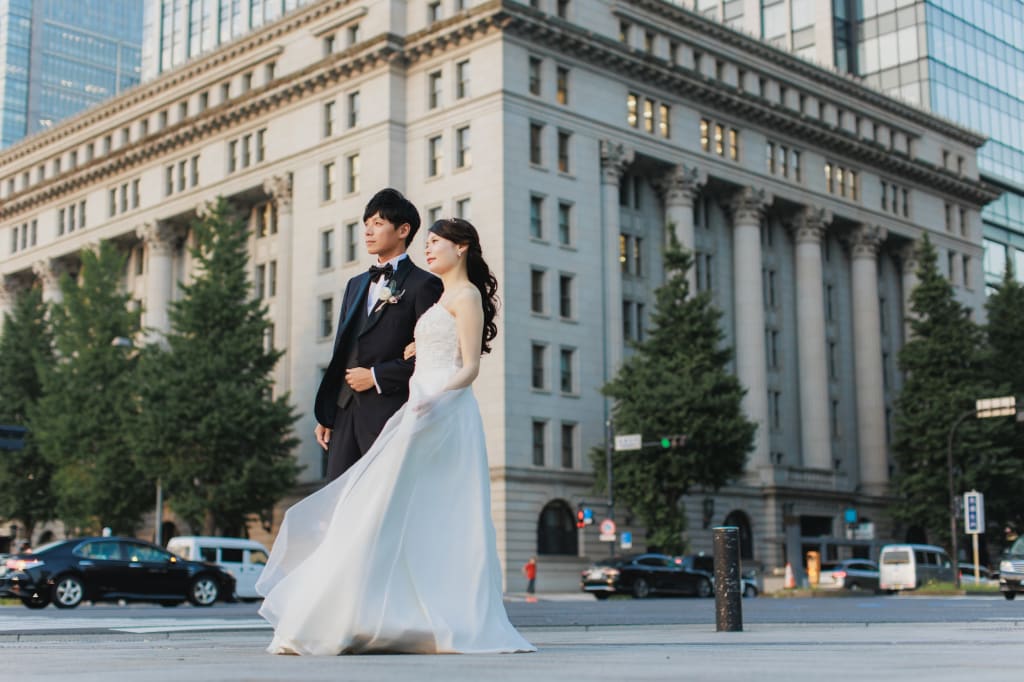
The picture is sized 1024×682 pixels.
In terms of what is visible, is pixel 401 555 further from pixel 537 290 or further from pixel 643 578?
pixel 537 290

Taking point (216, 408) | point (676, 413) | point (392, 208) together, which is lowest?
point (392, 208)

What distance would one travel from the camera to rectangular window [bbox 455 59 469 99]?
51.2m

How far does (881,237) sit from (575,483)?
25.0m

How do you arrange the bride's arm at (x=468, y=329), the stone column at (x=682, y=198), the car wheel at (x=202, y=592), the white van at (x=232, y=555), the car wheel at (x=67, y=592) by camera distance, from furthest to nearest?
the stone column at (x=682, y=198)
the white van at (x=232, y=555)
the car wheel at (x=202, y=592)
the car wheel at (x=67, y=592)
the bride's arm at (x=468, y=329)

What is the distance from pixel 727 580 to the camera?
36.1ft

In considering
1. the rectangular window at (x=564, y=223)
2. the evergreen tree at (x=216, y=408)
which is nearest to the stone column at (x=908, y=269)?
the rectangular window at (x=564, y=223)

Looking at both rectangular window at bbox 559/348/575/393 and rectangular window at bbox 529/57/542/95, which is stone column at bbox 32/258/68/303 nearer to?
rectangular window at bbox 529/57/542/95

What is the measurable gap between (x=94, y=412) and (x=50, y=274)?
2400cm

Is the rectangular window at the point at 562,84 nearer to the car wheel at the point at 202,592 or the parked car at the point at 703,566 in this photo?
the parked car at the point at 703,566

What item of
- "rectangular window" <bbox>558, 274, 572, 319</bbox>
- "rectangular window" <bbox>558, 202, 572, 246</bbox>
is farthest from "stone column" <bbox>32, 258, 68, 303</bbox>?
"rectangular window" <bbox>558, 274, 572, 319</bbox>

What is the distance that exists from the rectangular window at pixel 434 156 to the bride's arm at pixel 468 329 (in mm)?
44413

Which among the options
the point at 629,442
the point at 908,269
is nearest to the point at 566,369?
the point at 629,442

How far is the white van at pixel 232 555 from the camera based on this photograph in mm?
33250

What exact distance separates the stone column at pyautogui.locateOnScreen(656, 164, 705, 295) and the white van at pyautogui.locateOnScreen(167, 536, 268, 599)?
86.9 feet
